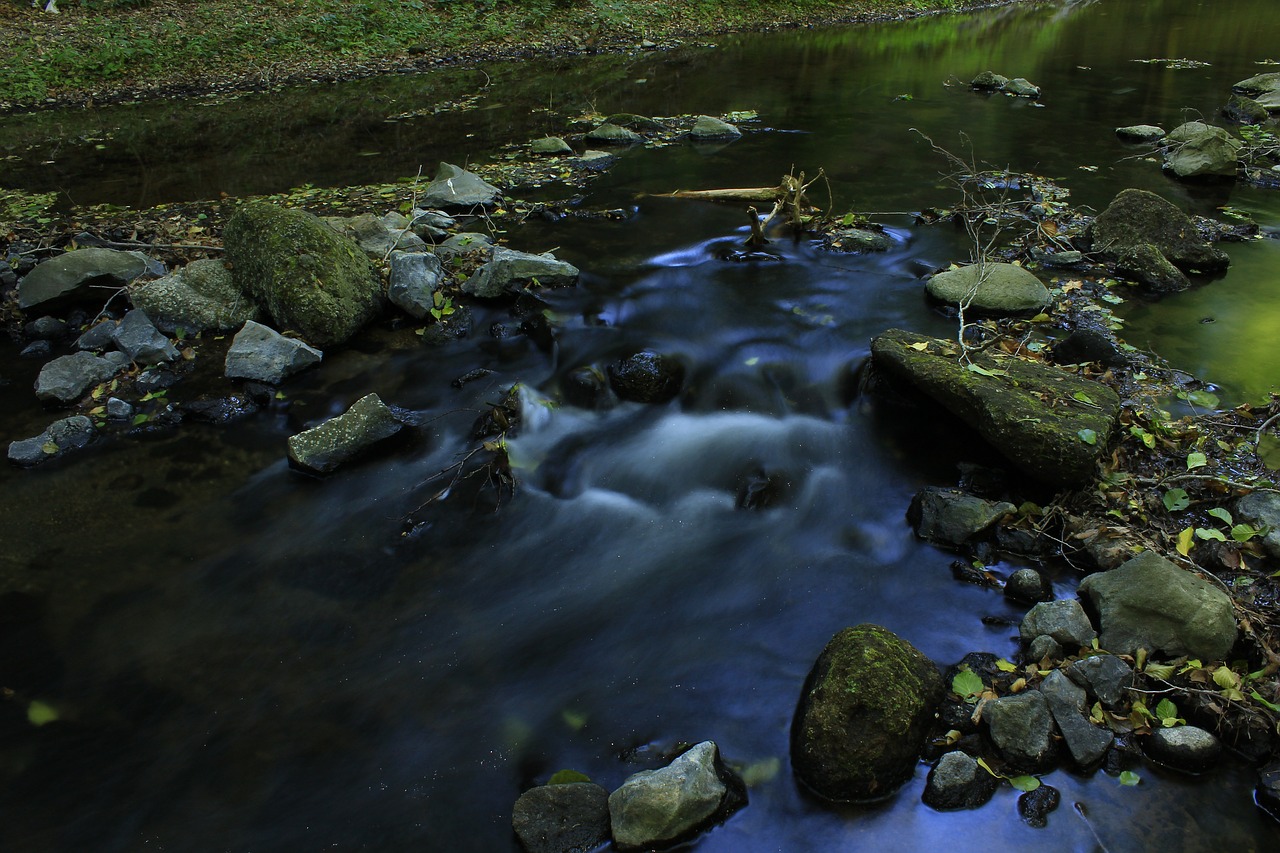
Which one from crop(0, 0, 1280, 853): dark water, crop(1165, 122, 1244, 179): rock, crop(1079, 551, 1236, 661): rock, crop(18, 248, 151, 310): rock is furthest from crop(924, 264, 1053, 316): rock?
crop(18, 248, 151, 310): rock

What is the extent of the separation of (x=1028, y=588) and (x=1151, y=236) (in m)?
6.86

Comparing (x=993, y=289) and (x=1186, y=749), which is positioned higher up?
(x=993, y=289)

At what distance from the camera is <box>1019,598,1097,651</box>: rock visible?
14.6 feet

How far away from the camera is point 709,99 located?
65.6ft

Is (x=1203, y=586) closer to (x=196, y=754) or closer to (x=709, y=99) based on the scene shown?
(x=196, y=754)

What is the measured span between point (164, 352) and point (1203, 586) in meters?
9.31

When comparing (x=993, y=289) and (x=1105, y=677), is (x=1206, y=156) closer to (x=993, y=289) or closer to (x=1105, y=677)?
(x=993, y=289)

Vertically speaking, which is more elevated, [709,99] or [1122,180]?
[709,99]

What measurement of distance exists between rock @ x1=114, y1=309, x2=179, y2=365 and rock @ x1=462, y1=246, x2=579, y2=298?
3257 millimetres

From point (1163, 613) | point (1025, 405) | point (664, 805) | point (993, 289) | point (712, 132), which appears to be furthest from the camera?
point (712, 132)

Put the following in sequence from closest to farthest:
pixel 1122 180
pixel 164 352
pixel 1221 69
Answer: pixel 164 352
pixel 1122 180
pixel 1221 69

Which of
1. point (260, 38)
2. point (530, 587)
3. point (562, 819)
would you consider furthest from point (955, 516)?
point (260, 38)

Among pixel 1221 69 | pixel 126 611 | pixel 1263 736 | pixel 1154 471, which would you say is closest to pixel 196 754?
pixel 126 611

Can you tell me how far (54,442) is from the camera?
22.8 feet
